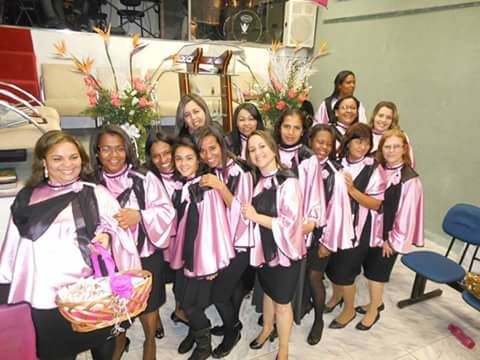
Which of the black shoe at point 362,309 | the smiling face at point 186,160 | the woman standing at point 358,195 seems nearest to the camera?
the smiling face at point 186,160

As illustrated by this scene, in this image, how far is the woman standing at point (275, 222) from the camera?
1.84m

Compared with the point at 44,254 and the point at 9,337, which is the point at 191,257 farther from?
the point at 9,337

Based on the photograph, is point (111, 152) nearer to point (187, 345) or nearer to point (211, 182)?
point (211, 182)

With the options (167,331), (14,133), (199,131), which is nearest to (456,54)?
(199,131)

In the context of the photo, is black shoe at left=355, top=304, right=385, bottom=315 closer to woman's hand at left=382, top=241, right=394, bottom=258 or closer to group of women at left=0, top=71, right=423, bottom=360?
group of women at left=0, top=71, right=423, bottom=360

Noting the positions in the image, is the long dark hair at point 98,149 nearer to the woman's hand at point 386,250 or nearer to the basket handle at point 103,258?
the basket handle at point 103,258

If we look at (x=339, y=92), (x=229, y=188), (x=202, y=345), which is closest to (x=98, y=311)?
(x=229, y=188)

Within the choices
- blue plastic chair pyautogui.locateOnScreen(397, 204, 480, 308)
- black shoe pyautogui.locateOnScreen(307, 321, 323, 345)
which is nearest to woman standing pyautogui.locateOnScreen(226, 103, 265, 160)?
black shoe pyautogui.locateOnScreen(307, 321, 323, 345)

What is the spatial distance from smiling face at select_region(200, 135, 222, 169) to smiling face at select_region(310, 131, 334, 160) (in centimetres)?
61

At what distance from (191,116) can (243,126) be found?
0.36 metres

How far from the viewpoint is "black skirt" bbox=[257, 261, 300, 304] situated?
196cm

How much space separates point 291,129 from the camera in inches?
84.6

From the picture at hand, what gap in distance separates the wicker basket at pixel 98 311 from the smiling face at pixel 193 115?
118cm

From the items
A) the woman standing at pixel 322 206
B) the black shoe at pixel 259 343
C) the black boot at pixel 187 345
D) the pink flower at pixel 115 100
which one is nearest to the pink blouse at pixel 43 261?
the pink flower at pixel 115 100
